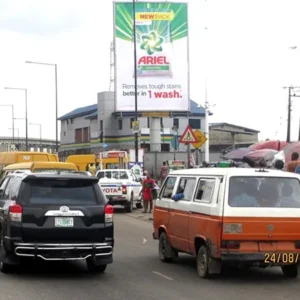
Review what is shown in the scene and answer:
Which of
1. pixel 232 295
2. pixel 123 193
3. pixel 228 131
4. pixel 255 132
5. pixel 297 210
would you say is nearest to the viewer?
pixel 232 295

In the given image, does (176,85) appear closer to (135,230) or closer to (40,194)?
(135,230)

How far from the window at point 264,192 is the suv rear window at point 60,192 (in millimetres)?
2360

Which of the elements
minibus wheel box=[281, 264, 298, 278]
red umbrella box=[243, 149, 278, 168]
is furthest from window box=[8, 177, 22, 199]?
red umbrella box=[243, 149, 278, 168]

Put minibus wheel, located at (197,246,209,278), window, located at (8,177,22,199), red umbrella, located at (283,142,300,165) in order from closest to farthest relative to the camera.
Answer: minibus wheel, located at (197,246,209,278) < window, located at (8,177,22,199) < red umbrella, located at (283,142,300,165)

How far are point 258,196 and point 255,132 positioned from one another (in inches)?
3716

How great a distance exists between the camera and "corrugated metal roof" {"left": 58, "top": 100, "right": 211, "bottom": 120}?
288 ft

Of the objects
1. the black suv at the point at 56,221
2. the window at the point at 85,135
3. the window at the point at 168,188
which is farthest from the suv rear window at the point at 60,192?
the window at the point at 85,135

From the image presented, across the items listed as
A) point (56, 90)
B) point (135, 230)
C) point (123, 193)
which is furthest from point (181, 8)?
point (135, 230)

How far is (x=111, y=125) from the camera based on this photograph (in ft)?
276

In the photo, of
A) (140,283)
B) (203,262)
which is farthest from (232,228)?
(140,283)

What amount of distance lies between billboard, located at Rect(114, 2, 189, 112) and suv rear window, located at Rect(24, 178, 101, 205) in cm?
3838

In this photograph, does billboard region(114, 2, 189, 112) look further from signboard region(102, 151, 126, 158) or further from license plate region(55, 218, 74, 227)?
license plate region(55, 218, 74, 227)
